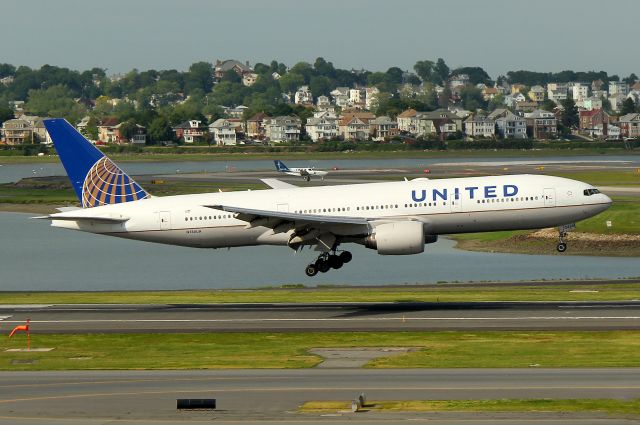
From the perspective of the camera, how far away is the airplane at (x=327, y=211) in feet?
196

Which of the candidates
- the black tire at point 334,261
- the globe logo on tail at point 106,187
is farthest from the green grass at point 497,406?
the globe logo on tail at point 106,187

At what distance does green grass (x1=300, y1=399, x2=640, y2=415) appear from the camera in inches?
1356

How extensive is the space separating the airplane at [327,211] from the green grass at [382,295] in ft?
12.0

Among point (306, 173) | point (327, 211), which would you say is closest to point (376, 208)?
point (327, 211)

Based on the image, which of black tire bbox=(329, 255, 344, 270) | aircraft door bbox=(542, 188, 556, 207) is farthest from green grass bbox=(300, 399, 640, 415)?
aircraft door bbox=(542, 188, 556, 207)

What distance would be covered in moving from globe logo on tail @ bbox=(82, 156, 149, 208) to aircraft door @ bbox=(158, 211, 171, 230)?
93.5 inches

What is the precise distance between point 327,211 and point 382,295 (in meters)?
7.65

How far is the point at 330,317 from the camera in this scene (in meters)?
56.7

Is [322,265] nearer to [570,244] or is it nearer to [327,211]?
[327,211]

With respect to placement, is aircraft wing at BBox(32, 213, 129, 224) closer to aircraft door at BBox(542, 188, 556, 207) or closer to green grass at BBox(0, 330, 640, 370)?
green grass at BBox(0, 330, 640, 370)

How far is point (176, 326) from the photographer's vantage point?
181ft

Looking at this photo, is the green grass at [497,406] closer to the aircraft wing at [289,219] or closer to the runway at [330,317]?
the runway at [330,317]

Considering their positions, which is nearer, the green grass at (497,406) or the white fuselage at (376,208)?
the green grass at (497,406)

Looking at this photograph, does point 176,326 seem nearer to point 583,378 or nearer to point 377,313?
point 377,313
